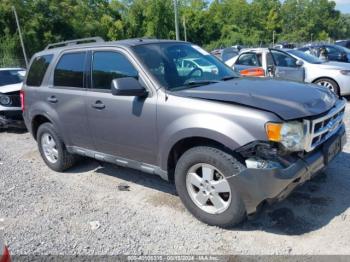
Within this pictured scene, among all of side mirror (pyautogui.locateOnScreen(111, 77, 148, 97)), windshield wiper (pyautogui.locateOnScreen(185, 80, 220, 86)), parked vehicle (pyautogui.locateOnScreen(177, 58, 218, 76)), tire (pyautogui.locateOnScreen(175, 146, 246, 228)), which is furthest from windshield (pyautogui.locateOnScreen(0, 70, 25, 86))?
tire (pyautogui.locateOnScreen(175, 146, 246, 228))

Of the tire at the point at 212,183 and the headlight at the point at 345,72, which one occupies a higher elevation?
the headlight at the point at 345,72

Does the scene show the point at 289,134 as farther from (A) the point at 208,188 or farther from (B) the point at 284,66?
(B) the point at 284,66

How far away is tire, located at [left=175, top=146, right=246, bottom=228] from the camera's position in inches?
134

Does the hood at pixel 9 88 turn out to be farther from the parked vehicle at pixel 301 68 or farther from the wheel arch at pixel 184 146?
the wheel arch at pixel 184 146

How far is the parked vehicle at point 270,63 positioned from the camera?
9555 millimetres

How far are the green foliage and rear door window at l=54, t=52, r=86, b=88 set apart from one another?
3187 centimetres

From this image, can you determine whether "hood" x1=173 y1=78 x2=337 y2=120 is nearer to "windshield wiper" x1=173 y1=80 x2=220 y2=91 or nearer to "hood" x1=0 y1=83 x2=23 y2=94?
"windshield wiper" x1=173 y1=80 x2=220 y2=91

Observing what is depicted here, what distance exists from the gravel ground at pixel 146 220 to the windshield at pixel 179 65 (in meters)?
1.43

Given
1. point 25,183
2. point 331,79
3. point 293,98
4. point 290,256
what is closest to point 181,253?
point 290,256

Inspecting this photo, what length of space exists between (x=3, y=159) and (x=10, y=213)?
8.21 ft

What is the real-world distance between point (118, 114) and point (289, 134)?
194cm

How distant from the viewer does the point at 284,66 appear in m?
9.94

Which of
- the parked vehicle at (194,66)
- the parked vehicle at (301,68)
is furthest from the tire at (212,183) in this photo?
the parked vehicle at (301,68)

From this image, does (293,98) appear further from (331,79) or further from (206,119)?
(331,79)
